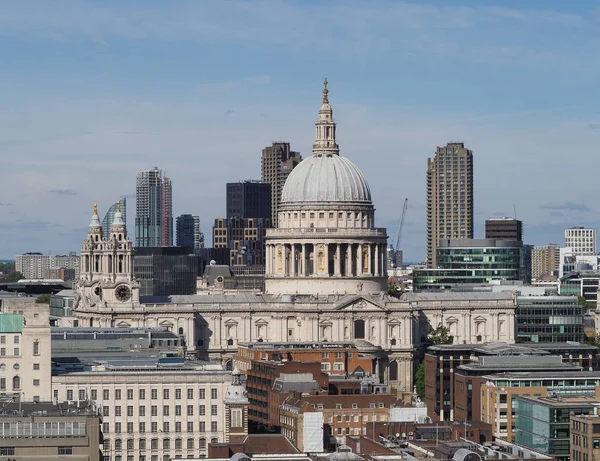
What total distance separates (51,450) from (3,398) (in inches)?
1123

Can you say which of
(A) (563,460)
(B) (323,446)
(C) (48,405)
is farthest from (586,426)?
(C) (48,405)

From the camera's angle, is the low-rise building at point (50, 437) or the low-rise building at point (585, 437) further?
the low-rise building at point (585, 437)

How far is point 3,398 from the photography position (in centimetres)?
19362

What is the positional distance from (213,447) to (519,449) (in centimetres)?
2240

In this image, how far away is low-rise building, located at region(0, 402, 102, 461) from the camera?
166m

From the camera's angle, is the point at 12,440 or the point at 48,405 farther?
the point at 48,405

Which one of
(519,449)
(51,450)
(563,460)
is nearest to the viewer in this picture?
(51,450)

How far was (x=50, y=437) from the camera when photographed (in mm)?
166000

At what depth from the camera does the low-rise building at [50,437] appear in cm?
16588

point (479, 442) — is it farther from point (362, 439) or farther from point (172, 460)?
point (172, 460)

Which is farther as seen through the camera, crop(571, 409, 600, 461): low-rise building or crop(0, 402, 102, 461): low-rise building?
crop(571, 409, 600, 461): low-rise building

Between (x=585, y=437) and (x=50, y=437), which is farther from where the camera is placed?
(x=585, y=437)

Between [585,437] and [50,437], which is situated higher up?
[50,437]

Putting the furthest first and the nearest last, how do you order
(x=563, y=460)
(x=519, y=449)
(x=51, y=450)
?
(x=563, y=460) < (x=519, y=449) < (x=51, y=450)
